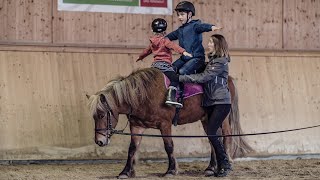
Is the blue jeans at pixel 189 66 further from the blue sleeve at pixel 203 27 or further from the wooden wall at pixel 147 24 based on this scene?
the wooden wall at pixel 147 24

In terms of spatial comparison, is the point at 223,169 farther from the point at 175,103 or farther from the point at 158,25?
the point at 158,25

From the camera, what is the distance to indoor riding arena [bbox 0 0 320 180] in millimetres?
8383

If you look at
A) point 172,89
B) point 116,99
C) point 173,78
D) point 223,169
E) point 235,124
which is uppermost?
point 173,78

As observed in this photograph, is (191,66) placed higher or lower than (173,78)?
higher

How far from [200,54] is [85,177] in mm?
1907

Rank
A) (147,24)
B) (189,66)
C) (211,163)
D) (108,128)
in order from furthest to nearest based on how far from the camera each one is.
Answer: (147,24) < (211,163) < (189,66) < (108,128)

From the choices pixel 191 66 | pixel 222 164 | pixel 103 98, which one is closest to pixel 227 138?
pixel 222 164

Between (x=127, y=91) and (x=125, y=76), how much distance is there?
1.19 metres

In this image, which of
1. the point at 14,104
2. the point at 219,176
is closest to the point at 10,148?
the point at 14,104

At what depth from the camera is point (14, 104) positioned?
8.42 m

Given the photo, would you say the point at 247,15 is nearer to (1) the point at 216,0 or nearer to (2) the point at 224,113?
(1) the point at 216,0

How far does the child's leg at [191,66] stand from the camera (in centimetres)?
738

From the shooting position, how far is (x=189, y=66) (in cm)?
739

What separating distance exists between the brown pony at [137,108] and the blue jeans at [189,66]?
0.24 meters
